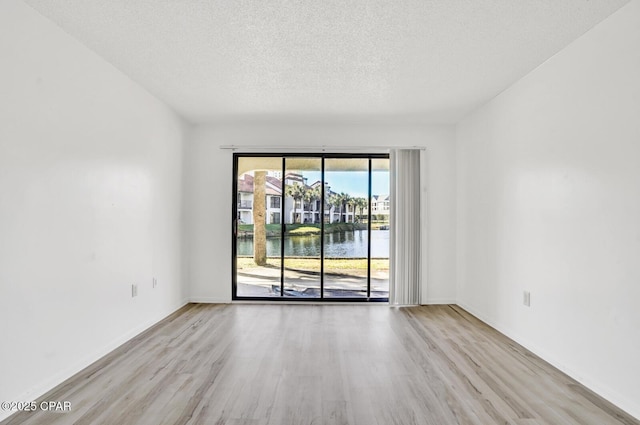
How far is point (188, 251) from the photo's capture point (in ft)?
16.8

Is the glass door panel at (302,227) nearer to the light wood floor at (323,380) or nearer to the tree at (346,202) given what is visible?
the tree at (346,202)

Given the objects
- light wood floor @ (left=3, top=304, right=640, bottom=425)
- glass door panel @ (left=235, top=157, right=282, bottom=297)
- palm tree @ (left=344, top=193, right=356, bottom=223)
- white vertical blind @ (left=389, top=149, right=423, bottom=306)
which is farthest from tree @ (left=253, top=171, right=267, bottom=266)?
white vertical blind @ (left=389, top=149, right=423, bottom=306)

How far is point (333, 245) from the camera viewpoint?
529cm

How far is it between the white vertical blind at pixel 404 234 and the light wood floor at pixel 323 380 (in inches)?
38.6

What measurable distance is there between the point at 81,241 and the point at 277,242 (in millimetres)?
2711

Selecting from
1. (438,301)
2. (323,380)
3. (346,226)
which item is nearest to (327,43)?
(323,380)

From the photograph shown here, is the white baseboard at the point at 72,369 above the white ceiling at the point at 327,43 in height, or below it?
below

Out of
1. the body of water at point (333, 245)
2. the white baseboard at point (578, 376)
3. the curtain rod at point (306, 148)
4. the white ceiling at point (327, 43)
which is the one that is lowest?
the white baseboard at point (578, 376)

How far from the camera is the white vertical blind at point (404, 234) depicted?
16.6ft

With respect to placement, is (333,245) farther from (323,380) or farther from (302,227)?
(323,380)

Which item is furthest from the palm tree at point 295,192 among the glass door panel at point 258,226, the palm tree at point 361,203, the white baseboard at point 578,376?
the white baseboard at point 578,376

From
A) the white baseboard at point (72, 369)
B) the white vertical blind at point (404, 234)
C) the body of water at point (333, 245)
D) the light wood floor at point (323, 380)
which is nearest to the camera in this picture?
the light wood floor at point (323, 380)

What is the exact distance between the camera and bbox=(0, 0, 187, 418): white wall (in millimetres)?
2238

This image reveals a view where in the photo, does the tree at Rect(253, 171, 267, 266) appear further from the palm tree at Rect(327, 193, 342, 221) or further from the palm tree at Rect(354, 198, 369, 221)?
the palm tree at Rect(354, 198, 369, 221)
